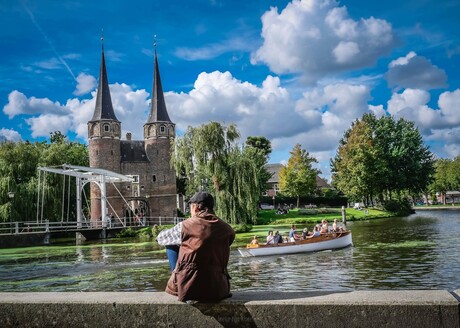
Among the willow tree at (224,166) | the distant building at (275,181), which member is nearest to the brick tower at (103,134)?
the willow tree at (224,166)

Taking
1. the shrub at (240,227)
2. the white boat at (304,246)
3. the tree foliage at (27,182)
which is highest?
the tree foliage at (27,182)

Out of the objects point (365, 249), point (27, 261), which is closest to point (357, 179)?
point (365, 249)

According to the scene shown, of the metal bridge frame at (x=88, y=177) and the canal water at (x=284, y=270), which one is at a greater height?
the metal bridge frame at (x=88, y=177)

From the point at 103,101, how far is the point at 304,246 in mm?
37301

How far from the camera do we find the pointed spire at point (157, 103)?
55.9 metres

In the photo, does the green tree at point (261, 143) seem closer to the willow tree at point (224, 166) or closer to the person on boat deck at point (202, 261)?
the willow tree at point (224, 166)

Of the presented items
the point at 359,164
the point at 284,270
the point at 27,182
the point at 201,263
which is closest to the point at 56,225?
the point at 27,182

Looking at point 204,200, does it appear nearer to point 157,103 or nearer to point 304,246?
point 304,246

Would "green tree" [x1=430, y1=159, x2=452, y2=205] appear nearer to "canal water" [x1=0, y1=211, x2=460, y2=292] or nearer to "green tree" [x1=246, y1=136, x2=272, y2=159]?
"green tree" [x1=246, y1=136, x2=272, y2=159]

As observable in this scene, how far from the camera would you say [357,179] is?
56.9m

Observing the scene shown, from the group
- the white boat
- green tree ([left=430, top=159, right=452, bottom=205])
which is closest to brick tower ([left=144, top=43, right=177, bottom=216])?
the white boat

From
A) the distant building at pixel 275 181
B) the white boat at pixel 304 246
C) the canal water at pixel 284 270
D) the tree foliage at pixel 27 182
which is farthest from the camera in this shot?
the distant building at pixel 275 181

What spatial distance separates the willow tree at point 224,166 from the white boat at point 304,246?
1371 cm

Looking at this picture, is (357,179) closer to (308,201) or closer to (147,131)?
(308,201)
